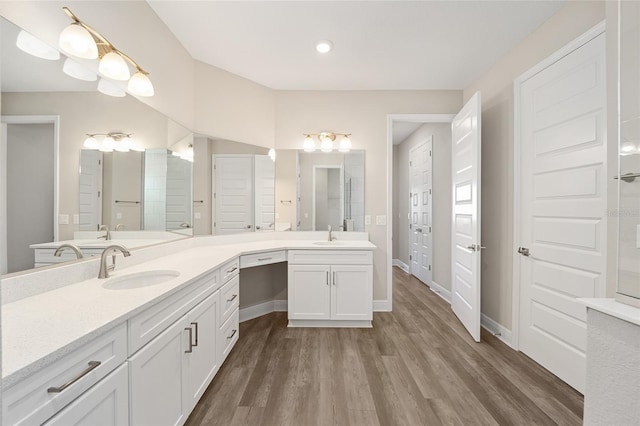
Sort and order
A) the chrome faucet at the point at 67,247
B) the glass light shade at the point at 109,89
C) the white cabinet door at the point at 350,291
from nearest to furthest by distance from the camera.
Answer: the chrome faucet at the point at 67,247 < the glass light shade at the point at 109,89 < the white cabinet door at the point at 350,291

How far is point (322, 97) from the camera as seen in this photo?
10.6ft

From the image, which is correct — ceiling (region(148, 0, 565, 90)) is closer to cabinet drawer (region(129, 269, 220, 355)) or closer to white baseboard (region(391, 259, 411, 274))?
cabinet drawer (region(129, 269, 220, 355))

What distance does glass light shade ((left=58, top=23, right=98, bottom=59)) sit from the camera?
134 cm

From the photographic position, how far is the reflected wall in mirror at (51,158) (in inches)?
44.6

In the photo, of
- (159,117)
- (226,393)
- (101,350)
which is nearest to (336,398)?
(226,393)

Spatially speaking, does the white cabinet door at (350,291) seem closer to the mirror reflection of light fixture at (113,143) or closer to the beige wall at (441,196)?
the beige wall at (441,196)

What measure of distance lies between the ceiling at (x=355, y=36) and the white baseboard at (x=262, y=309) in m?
2.56

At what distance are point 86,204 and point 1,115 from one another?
513 millimetres

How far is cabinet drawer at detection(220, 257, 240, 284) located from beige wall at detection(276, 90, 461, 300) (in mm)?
1591

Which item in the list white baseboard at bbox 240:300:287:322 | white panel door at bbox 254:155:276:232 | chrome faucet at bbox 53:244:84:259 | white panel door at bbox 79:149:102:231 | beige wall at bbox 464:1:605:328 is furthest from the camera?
white panel door at bbox 254:155:276:232

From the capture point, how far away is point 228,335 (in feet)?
6.95

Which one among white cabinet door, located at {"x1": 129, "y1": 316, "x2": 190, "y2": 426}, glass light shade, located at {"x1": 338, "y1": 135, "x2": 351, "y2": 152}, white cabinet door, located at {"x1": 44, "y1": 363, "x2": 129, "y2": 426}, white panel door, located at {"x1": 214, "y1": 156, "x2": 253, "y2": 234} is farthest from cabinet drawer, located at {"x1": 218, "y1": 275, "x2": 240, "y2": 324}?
glass light shade, located at {"x1": 338, "y1": 135, "x2": 351, "y2": 152}

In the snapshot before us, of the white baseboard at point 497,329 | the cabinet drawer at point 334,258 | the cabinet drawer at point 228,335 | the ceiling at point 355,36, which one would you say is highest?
the ceiling at point 355,36

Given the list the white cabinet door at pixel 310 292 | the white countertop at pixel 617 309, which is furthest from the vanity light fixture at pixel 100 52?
the white countertop at pixel 617 309
